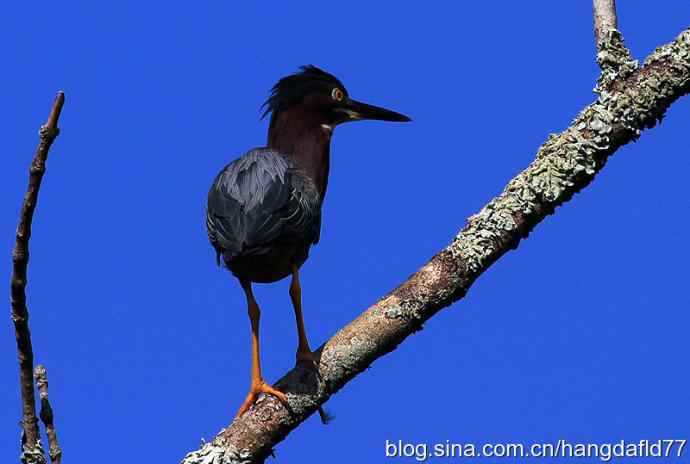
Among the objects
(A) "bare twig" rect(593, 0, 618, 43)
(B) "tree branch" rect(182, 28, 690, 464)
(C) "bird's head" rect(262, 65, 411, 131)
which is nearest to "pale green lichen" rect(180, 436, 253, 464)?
(B) "tree branch" rect(182, 28, 690, 464)

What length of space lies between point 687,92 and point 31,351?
303 cm

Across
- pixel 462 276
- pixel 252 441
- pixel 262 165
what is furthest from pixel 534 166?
pixel 262 165

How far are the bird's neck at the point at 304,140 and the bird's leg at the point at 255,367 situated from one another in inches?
46.5

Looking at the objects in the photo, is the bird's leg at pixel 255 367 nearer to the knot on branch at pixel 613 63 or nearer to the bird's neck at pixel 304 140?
the bird's neck at pixel 304 140

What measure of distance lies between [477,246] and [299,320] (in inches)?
68.6

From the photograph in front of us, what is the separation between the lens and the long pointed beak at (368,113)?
25.7ft

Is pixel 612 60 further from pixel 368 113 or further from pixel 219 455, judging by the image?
pixel 368 113

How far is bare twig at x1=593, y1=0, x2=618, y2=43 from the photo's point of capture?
4711 mm

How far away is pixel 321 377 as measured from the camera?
445 centimetres

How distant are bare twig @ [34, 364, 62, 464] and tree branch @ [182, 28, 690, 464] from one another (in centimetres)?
69

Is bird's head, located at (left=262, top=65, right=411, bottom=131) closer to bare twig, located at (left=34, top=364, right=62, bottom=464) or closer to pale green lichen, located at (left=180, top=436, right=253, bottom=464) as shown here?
pale green lichen, located at (left=180, top=436, right=253, bottom=464)

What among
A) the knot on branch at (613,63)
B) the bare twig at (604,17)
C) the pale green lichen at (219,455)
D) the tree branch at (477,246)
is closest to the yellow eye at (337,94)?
the bare twig at (604,17)

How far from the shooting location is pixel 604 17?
15.6 feet

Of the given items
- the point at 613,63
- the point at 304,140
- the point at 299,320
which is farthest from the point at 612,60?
the point at 304,140
